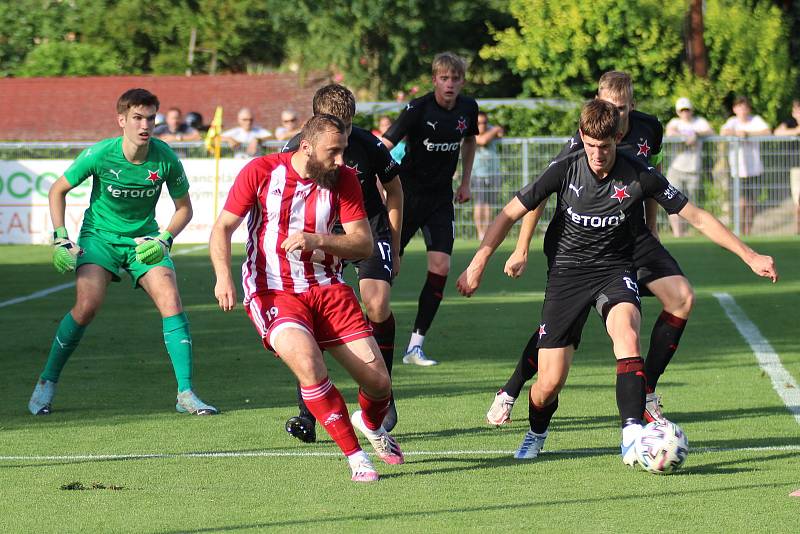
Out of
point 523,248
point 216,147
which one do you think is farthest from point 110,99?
point 523,248

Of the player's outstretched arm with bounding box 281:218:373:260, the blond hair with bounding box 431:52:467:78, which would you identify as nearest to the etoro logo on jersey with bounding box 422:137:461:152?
the blond hair with bounding box 431:52:467:78

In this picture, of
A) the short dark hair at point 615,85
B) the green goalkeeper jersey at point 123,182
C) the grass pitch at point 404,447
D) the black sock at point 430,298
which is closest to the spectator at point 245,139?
the grass pitch at point 404,447

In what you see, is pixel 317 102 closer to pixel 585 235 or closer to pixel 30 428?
pixel 585 235

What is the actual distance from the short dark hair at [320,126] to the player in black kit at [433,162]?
385 centimetres

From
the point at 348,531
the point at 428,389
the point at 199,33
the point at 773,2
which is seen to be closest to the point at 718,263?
the point at 428,389

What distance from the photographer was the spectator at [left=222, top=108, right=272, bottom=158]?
24.0 metres

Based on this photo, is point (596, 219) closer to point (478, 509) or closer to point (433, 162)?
point (478, 509)

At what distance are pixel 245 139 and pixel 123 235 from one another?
50.4ft

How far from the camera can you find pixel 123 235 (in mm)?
9375

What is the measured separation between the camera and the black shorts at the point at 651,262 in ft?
27.2

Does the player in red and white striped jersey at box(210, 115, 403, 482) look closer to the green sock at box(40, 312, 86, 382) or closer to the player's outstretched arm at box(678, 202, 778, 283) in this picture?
the player's outstretched arm at box(678, 202, 778, 283)

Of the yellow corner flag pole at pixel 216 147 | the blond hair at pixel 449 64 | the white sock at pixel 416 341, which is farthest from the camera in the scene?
the yellow corner flag pole at pixel 216 147

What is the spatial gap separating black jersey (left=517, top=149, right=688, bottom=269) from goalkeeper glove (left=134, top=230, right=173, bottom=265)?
8.71 ft

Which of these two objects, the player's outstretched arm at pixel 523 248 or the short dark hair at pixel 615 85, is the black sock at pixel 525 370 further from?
the short dark hair at pixel 615 85
